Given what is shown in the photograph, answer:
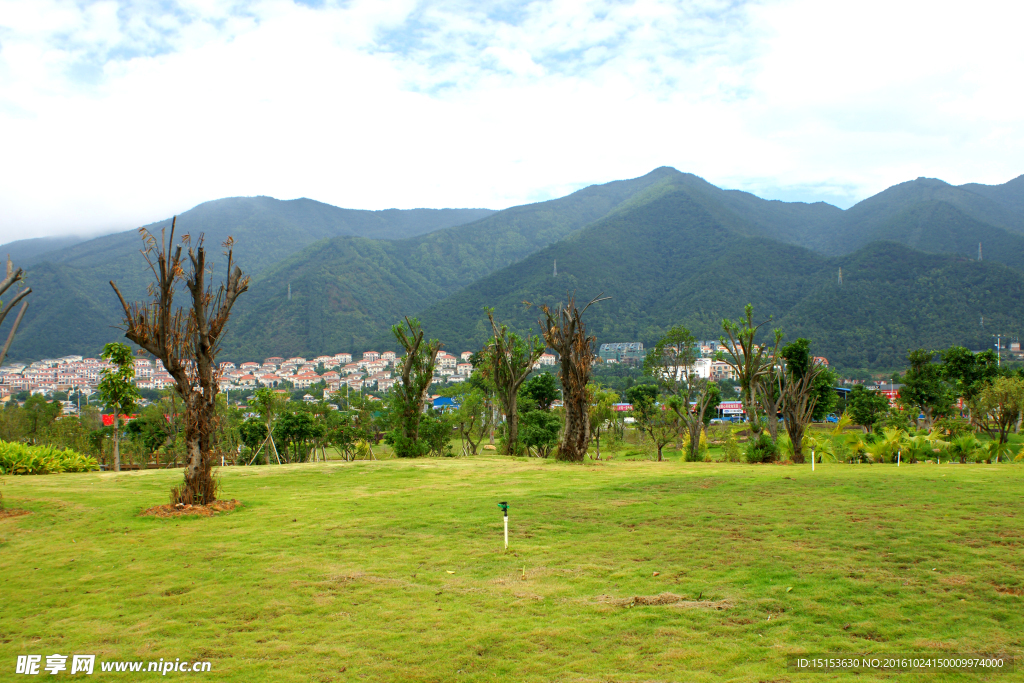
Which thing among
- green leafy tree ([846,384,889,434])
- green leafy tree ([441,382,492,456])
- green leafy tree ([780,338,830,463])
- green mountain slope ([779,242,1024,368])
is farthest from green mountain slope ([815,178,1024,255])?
green leafy tree ([780,338,830,463])

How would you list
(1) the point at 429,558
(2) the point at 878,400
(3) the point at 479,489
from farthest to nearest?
(2) the point at 878,400 → (3) the point at 479,489 → (1) the point at 429,558

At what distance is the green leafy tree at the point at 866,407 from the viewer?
1697 inches

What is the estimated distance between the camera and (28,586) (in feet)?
22.6

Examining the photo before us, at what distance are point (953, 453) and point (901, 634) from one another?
19.7 metres

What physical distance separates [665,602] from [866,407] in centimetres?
4465

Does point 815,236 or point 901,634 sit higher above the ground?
point 815,236

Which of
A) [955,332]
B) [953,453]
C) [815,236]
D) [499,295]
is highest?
[815,236]

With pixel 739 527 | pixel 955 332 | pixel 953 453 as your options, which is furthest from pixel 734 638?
pixel 955 332

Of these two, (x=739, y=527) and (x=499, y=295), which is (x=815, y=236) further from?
(x=739, y=527)

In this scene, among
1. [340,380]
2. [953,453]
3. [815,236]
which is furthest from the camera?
[815,236]

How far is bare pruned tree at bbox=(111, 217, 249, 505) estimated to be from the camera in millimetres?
10500

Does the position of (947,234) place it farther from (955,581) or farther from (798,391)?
(955,581)

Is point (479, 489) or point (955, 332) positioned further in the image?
point (955, 332)

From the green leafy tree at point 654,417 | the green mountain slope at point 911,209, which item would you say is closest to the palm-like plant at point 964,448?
the green leafy tree at point 654,417
